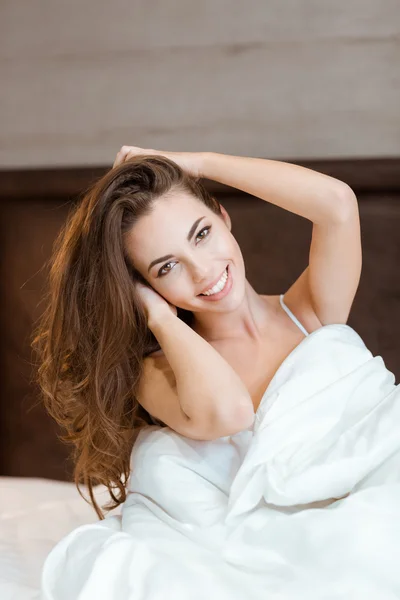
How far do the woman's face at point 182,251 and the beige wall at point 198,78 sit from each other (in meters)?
→ 0.95

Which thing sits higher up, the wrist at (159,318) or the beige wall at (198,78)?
the beige wall at (198,78)

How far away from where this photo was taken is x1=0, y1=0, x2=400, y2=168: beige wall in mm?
2314

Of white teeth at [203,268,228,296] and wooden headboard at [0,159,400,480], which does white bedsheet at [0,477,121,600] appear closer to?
wooden headboard at [0,159,400,480]

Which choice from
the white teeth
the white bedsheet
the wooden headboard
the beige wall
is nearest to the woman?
the white teeth

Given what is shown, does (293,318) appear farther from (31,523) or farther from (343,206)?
(31,523)

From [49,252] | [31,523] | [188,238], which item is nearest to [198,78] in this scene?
[49,252]

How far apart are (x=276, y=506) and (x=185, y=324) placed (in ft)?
1.30

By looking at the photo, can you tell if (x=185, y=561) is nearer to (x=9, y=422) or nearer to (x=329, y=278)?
(x=329, y=278)

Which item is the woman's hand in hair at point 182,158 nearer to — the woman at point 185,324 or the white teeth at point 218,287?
the woman at point 185,324

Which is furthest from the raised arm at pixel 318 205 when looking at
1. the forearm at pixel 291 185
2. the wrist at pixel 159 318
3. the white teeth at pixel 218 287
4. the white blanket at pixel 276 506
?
the wrist at pixel 159 318

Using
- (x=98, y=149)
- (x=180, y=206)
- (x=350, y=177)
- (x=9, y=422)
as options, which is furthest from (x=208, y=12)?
(x=9, y=422)

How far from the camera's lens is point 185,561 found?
126 cm

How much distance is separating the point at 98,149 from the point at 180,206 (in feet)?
3.61

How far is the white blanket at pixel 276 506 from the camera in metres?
1.20
